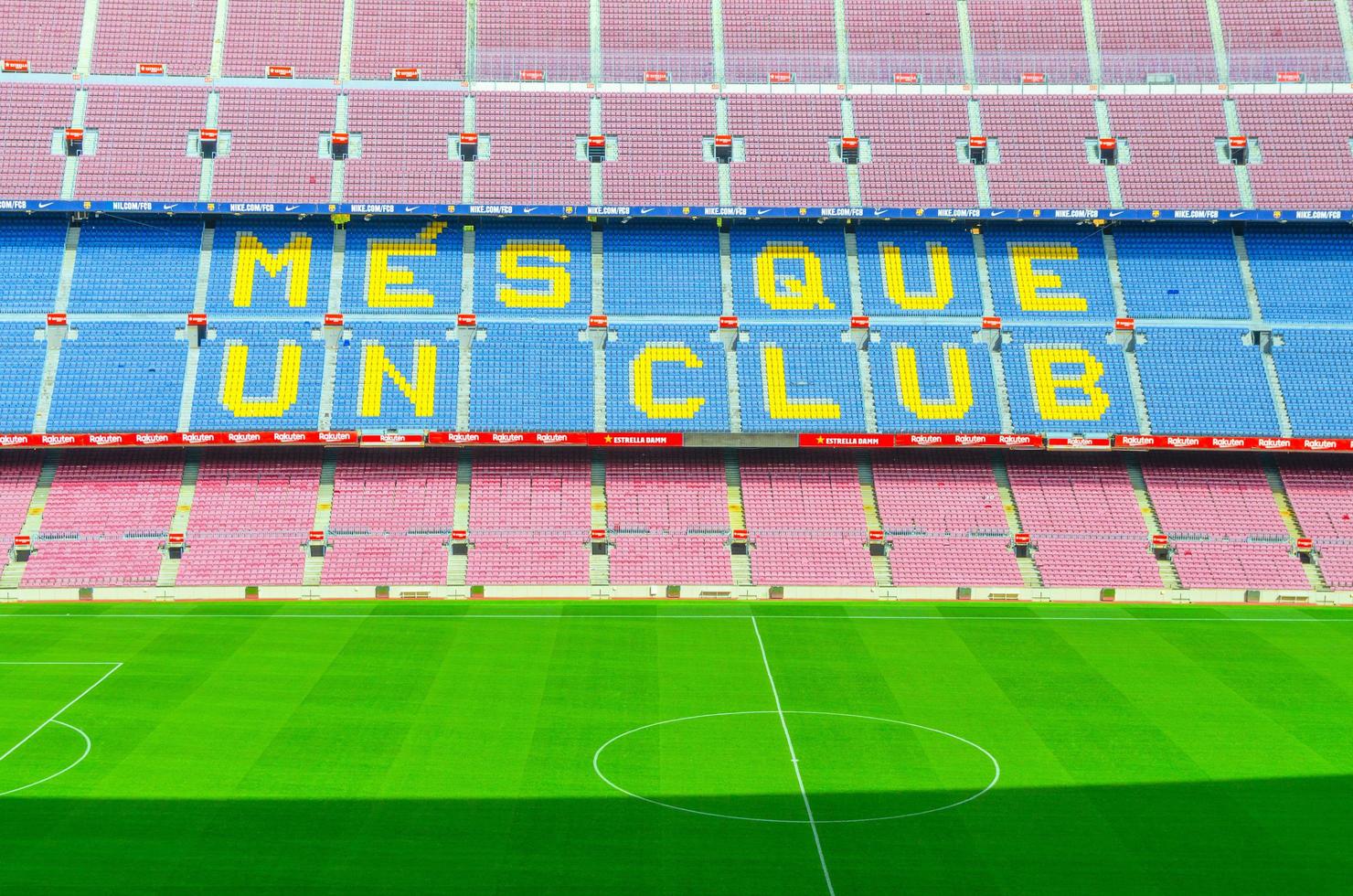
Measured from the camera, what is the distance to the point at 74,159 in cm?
5978

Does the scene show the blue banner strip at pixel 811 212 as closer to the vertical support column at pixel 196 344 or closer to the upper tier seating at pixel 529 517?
the vertical support column at pixel 196 344

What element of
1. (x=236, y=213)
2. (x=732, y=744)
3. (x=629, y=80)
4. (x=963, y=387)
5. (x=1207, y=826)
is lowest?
(x=1207, y=826)

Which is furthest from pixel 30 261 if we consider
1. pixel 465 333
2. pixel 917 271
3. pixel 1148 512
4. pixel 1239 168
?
pixel 1239 168

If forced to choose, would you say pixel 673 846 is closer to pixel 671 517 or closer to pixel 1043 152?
pixel 671 517

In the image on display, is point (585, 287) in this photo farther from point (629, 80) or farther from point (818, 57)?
point (818, 57)

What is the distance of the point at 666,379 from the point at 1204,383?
24.3 meters

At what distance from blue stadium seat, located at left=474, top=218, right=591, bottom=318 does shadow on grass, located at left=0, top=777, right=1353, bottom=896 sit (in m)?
32.3

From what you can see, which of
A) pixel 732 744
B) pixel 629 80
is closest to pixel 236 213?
pixel 629 80

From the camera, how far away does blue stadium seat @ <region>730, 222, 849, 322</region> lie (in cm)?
5941

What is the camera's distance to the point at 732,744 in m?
34.4

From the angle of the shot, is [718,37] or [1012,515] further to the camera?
[718,37]

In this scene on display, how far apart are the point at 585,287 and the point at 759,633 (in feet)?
68.8

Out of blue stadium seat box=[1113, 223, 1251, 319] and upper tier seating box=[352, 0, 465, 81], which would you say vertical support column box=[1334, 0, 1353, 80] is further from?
upper tier seating box=[352, 0, 465, 81]

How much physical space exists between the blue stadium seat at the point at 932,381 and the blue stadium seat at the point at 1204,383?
738 centimetres
